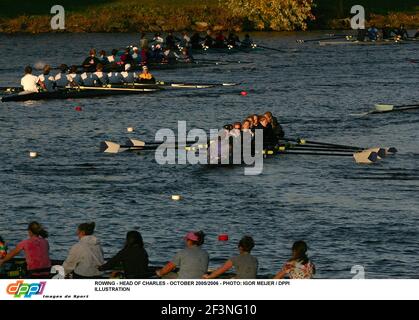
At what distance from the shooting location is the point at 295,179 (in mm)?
46844

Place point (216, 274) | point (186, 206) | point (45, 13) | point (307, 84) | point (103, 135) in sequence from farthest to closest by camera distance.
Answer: point (45, 13) < point (307, 84) < point (103, 135) < point (186, 206) < point (216, 274)

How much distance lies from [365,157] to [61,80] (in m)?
24.7

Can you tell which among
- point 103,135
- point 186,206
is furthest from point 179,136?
point 186,206

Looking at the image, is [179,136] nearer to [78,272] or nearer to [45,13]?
[78,272]

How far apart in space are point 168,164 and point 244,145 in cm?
A: 351

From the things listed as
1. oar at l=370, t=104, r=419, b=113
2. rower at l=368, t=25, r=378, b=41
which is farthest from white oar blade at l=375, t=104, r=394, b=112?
rower at l=368, t=25, r=378, b=41

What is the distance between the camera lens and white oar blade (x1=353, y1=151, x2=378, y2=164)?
49625mm

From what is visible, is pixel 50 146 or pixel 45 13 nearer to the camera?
pixel 50 146

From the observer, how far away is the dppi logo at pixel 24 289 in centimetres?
2570

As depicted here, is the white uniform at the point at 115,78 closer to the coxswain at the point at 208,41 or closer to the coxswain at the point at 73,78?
the coxswain at the point at 73,78

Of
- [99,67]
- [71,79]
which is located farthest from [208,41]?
[71,79]

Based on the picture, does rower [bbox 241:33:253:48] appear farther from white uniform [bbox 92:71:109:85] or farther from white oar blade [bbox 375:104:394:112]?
white oar blade [bbox 375:104:394:112]

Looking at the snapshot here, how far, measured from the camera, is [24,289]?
25.9m

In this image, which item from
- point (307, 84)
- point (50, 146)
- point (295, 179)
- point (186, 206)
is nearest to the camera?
point (186, 206)
